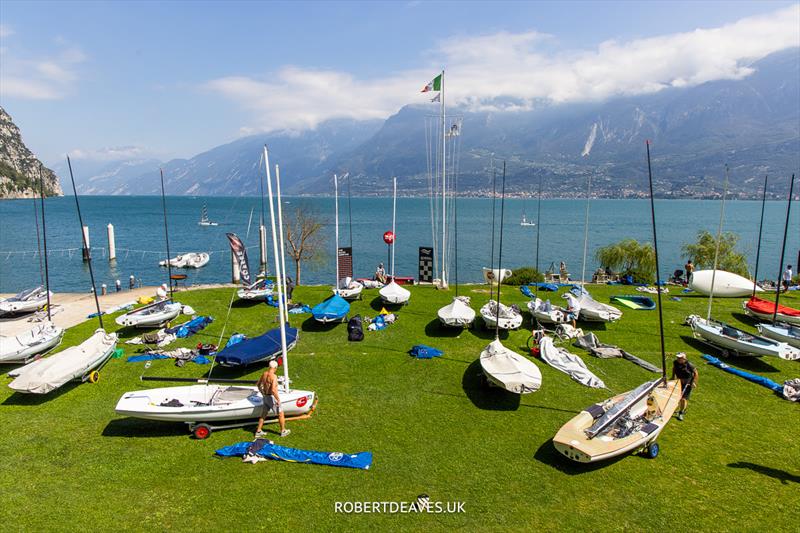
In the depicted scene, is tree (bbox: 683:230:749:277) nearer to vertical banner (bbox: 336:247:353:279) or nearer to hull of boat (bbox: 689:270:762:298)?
hull of boat (bbox: 689:270:762:298)

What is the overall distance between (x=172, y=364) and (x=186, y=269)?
51.3m

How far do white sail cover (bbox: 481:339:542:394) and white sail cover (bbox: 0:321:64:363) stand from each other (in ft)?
64.5

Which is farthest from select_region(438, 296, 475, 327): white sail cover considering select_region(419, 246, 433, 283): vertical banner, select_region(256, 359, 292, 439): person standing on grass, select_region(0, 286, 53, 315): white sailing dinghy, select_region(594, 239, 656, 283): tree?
select_region(594, 239, 656, 283): tree

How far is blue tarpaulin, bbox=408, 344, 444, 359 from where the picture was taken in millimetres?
19781

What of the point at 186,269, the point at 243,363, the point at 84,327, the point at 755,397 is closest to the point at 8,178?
the point at 186,269

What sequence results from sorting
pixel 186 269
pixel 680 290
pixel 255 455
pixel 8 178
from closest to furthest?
1. pixel 255 455
2. pixel 680 290
3. pixel 186 269
4. pixel 8 178

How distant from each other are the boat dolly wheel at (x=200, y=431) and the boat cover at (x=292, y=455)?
1155 mm

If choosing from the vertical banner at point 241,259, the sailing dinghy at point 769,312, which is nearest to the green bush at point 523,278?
the sailing dinghy at point 769,312

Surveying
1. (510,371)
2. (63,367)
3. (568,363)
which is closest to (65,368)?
(63,367)

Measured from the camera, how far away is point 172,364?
758 inches

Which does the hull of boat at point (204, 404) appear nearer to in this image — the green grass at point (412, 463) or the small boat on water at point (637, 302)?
the green grass at point (412, 463)

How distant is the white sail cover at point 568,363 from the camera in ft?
57.1

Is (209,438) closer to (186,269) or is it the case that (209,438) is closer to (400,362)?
(400,362)

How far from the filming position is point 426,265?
34.1 meters
